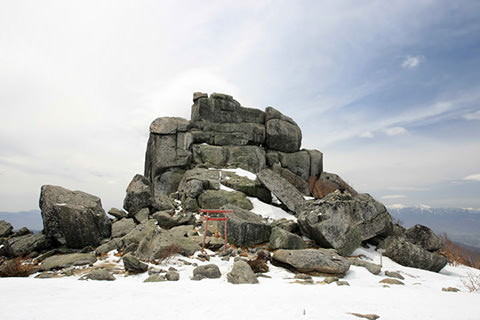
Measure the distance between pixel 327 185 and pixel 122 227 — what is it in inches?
958

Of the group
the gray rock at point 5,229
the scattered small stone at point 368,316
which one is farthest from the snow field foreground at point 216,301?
the gray rock at point 5,229

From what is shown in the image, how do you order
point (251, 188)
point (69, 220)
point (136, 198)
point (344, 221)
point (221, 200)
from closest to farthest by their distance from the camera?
point (69, 220) < point (344, 221) < point (136, 198) < point (221, 200) < point (251, 188)

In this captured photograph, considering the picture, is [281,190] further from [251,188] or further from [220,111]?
[220,111]

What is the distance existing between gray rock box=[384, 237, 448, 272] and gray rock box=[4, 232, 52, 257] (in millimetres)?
18908

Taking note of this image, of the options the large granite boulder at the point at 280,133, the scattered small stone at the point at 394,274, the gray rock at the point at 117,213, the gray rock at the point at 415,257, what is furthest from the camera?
the large granite boulder at the point at 280,133

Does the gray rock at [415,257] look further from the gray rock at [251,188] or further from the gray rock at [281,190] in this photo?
the gray rock at [251,188]

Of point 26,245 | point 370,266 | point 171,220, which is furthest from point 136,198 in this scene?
point 370,266

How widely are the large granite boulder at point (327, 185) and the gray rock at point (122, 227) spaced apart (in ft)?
69.0

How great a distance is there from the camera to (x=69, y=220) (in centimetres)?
1469

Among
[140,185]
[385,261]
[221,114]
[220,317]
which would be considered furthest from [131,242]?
[221,114]

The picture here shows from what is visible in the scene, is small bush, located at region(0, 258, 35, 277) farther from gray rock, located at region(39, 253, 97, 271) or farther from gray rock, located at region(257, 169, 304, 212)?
gray rock, located at region(257, 169, 304, 212)

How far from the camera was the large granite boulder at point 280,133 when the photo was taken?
3422cm

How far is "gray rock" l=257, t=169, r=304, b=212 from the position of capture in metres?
20.6

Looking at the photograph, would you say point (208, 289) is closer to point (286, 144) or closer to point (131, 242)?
point (131, 242)
